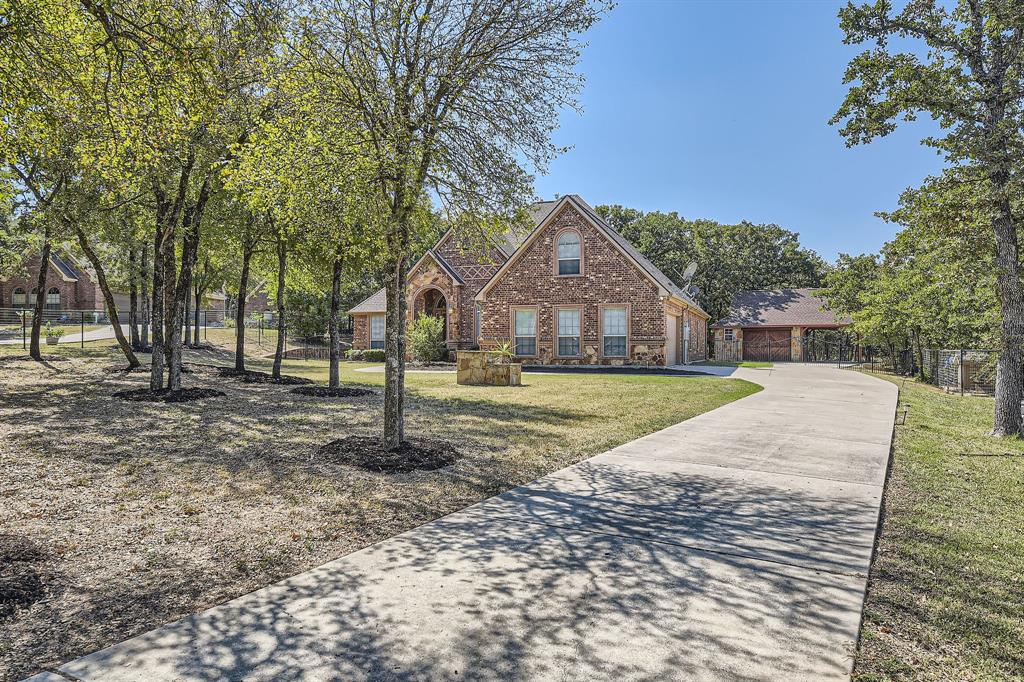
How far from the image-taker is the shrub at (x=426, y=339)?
1035 inches

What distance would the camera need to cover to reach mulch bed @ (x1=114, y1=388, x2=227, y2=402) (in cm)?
1123

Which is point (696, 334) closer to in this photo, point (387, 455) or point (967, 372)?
point (967, 372)

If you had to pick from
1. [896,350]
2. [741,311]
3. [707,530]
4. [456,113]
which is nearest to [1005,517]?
[707,530]

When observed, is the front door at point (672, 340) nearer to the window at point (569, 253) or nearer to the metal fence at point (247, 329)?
the window at point (569, 253)

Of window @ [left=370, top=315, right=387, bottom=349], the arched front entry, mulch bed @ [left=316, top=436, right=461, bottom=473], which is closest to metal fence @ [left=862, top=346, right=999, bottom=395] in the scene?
mulch bed @ [left=316, top=436, right=461, bottom=473]

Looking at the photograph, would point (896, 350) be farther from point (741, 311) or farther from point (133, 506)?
point (133, 506)

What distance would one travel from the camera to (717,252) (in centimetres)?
4944

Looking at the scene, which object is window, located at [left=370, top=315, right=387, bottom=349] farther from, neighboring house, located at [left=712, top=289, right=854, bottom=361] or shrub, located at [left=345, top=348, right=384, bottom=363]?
neighboring house, located at [left=712, top=289, right=854, bottom=361]

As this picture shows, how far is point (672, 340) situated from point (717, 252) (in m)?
27.0

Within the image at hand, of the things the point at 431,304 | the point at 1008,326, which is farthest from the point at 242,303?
the point at 1008,326

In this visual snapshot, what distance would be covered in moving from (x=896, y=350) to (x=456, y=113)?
101 feet

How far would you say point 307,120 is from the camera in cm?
639

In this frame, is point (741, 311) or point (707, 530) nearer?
point (707, 530)

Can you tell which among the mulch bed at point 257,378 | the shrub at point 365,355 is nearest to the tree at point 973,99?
the mulch bed at point 257,378
